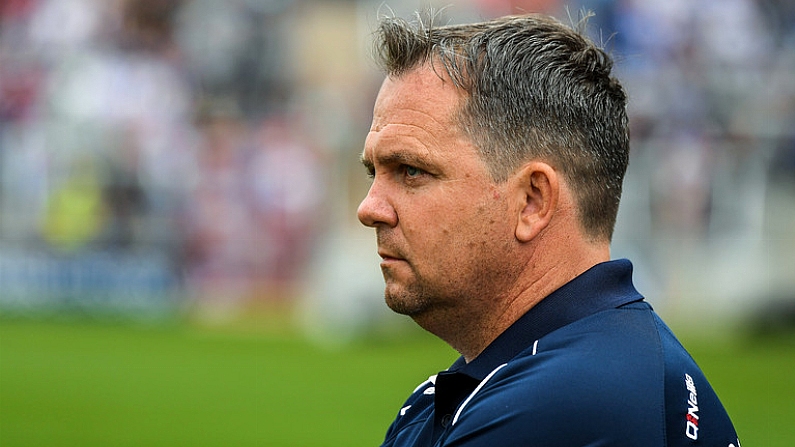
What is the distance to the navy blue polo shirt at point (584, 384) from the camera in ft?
6.32

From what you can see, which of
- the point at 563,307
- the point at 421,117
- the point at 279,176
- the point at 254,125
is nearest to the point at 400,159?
the point at 421,117

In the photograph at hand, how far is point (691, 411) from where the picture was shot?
207 centimetres

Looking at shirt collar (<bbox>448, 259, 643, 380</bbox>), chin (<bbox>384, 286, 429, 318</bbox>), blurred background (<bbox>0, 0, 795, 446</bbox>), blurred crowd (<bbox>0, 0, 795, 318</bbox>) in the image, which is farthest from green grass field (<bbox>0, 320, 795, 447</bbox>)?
shirt collar (<bbox>448, 259, 643, 380</bbox>)

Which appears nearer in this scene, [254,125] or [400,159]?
[400,159]

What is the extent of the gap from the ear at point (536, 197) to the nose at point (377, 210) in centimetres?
25

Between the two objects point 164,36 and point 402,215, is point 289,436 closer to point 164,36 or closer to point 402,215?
point 402,215

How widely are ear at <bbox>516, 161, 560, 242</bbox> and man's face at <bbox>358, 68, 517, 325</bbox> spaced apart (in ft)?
0.10

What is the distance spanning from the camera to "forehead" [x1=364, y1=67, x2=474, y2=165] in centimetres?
229

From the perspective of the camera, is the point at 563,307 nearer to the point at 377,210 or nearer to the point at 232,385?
the point at 377,210

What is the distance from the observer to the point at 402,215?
2369 millimetres

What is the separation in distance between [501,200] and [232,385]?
796 cm

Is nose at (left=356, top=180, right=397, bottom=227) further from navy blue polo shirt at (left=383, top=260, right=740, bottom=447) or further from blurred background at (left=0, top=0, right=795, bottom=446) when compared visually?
blurred background at (left=0, top=0, right=795, bottom=446)

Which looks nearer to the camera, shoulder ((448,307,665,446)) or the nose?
shoulder ((448,307,665,446))

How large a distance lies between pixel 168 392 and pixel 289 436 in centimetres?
197
